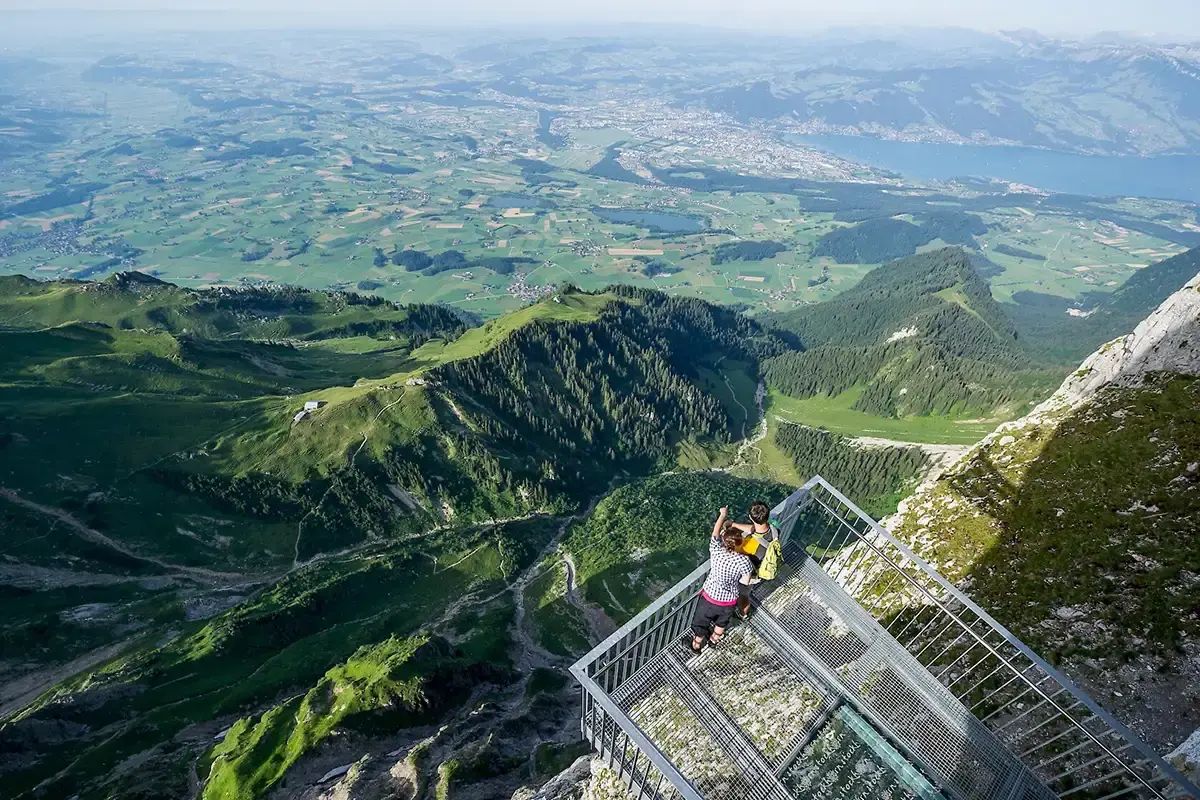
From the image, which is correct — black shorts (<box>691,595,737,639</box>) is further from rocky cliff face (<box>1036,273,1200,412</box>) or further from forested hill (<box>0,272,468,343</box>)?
forested hill (<box>0,272,468,343</box>)

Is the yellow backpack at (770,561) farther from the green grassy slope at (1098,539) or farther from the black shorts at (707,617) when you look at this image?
the green grassy slope at (1098,539)

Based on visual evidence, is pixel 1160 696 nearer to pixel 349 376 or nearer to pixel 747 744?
pixel 747 744

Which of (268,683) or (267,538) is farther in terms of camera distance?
(267,538)

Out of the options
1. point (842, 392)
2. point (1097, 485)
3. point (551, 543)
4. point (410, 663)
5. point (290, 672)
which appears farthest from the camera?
point (842, 392)

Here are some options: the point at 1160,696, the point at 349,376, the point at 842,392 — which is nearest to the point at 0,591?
the point at 349,376

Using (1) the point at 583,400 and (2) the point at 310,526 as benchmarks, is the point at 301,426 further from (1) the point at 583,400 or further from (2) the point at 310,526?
(1) the point at 583,400

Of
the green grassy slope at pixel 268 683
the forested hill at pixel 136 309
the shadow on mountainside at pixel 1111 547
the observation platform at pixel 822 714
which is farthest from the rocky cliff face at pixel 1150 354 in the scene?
the forested hill at pixel 136 309

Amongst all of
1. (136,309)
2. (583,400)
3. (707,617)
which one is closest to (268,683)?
(707,617)
